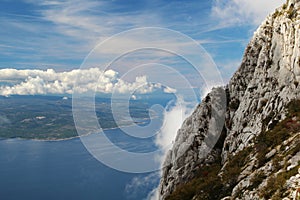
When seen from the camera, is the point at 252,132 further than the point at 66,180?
No

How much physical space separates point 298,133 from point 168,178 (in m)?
14.1

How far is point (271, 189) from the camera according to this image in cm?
1380

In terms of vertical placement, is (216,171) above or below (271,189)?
above

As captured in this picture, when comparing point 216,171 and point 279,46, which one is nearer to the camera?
point 216,171

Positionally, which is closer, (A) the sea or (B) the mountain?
(B) the mountain

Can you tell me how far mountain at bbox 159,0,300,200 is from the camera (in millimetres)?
16094

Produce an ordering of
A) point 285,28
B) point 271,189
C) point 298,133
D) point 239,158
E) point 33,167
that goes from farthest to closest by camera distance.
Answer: point 33,167 < point 285,28 < point 239,158 < point 298,133 < point 271,189

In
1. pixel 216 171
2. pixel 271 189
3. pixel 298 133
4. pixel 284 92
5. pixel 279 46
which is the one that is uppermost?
pixel 279 46

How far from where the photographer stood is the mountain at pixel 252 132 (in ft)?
52.8

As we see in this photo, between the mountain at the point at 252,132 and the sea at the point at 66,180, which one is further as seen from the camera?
the sea at the point at 66,180

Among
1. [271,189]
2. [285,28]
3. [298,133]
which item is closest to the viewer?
[271,189]

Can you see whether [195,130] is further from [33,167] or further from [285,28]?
[33,167]

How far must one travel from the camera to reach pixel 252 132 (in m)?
23.4

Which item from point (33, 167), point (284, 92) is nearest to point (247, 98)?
point (284, 92)
